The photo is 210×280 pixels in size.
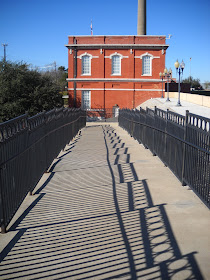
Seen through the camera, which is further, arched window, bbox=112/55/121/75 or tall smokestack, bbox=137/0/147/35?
tall smokestack, bbox=137/0/147/35

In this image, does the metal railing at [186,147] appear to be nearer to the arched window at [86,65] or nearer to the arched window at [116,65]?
the arched window at [116,65]

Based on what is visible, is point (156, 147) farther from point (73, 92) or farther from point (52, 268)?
point (73, 92)

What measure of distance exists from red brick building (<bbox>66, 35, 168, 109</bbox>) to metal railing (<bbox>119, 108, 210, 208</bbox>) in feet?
110

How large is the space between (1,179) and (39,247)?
1.13 metres

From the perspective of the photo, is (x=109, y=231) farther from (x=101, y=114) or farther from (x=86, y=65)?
(x=86, y=65)

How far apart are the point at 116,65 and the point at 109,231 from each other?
41.5 m

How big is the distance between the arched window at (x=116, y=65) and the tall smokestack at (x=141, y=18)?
12.6 meters

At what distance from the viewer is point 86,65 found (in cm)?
4494

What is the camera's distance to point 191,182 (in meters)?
6.84

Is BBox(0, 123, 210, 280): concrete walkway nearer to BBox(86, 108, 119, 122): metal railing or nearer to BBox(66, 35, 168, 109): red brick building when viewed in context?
BBox(86, 108, 119, 122): metal railing

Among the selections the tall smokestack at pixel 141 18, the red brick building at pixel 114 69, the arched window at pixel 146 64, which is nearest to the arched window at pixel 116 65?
the red brick building at pixel 114 69

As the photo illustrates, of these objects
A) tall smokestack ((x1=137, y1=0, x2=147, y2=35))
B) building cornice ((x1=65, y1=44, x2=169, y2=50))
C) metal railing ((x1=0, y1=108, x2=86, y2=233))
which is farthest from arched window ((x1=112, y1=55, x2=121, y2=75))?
metal railing ((x1=0, y1=108, x2=86, y2=233))

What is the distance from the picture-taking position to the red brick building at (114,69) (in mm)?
44000

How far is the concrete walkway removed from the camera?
12.9 feet
